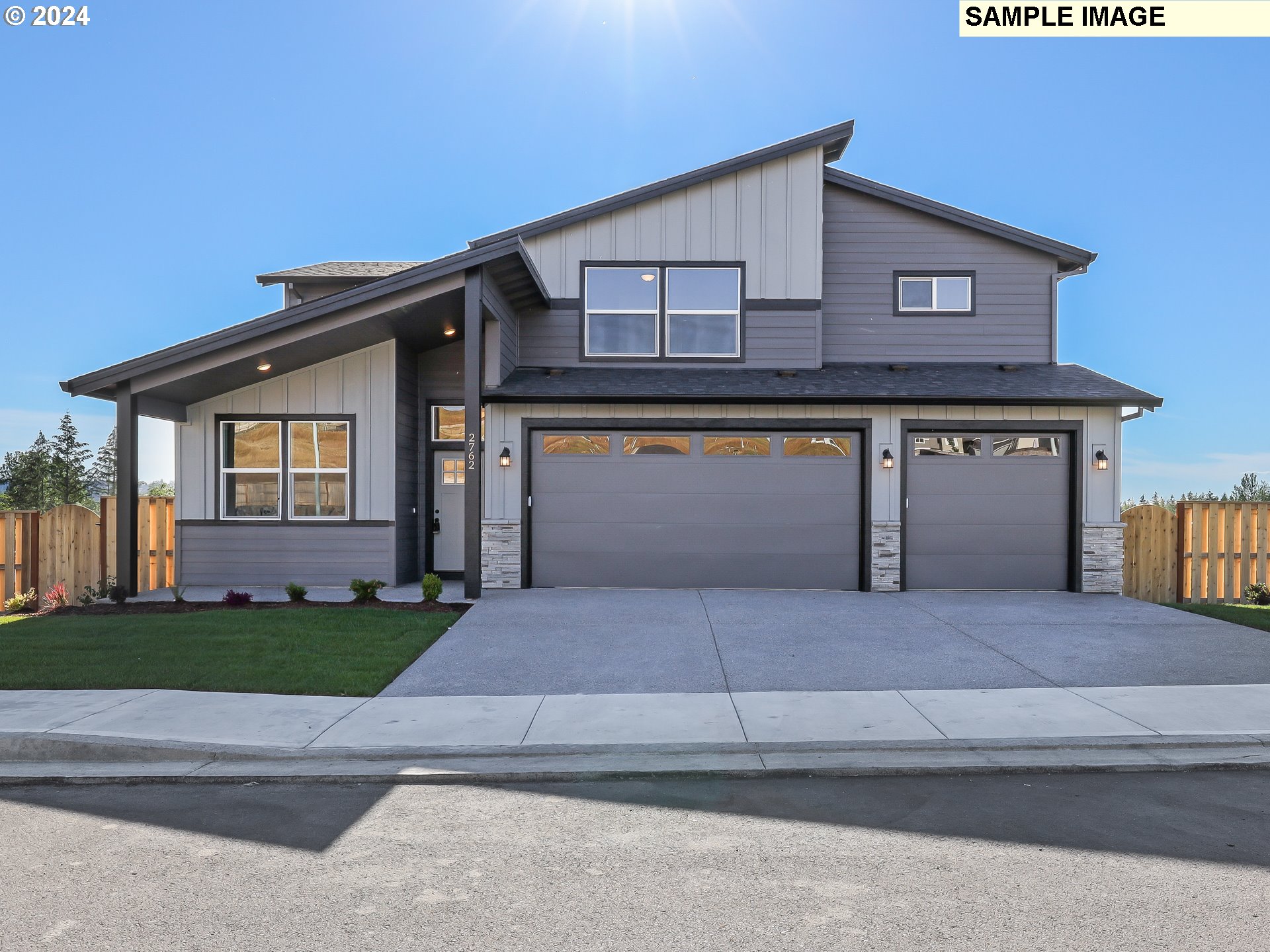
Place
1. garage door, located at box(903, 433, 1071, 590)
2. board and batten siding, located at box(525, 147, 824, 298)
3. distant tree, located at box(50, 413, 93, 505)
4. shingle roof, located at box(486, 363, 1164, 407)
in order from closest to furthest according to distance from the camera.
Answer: shingle roof, located at box(486, 363, 1164, 407) < garage door, located at box(903, 433, 1071, 590) < board and batten siding, located at box(525, 147, 824, 298) < distant tree, located at box(50, 413, 93, 505)

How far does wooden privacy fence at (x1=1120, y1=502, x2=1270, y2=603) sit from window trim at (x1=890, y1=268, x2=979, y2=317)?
15.5 ft

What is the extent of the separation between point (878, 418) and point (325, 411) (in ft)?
29.0

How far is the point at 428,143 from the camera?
56.1 ft

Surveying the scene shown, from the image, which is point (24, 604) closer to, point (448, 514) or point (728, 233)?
point (448, 514)

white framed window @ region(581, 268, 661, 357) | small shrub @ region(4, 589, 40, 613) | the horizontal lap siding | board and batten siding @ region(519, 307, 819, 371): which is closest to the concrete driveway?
the horizontal lap siding

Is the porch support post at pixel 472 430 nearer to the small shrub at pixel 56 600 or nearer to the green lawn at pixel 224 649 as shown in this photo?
the green lawn at pixel 224 649

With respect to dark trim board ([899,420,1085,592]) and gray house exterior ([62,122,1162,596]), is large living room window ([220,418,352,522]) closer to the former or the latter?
gray house exterior ([62,122,1162,596])

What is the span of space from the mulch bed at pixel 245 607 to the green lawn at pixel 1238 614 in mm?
9899

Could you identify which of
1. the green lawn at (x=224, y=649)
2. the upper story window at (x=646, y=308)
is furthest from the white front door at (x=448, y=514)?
the green lawn at (x=224, y=649)

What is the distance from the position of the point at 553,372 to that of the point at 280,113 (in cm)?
839

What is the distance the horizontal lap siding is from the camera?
516 inches

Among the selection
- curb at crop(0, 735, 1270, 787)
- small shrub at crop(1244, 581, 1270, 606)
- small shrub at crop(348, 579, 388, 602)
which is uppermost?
small shrub at crop(348, 579, 388, 602)

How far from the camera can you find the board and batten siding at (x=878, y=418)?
496 inches

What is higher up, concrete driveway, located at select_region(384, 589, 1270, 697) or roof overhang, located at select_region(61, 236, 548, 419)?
roof overhang, located at select_region(61, 236, 548, 419)
